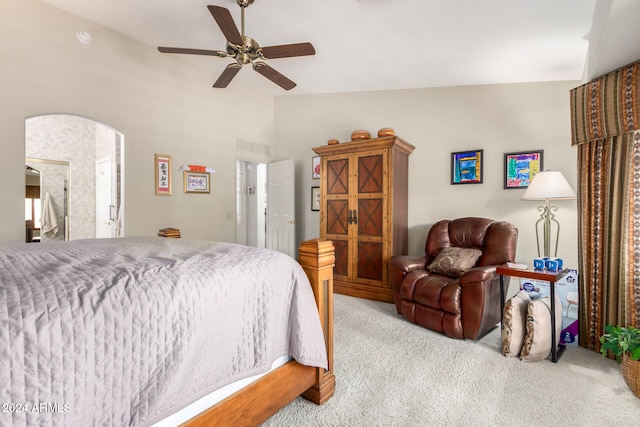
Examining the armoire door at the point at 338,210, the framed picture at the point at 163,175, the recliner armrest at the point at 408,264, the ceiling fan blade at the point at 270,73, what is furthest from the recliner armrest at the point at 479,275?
the framed picture at the point at 163,175

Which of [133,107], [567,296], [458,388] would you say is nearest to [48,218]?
[133,107]

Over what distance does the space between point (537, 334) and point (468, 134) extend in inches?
96.5

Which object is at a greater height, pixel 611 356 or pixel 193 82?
pixel 193 82

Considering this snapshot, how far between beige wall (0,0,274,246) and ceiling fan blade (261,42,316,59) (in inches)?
81.5

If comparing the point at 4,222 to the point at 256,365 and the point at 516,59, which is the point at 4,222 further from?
the point at 516,59

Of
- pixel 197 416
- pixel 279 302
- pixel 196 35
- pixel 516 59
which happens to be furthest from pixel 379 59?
pixel 197 416

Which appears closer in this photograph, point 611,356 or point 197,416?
point 197,416

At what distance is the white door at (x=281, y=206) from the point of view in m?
5.13

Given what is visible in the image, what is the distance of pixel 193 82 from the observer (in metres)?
4.30

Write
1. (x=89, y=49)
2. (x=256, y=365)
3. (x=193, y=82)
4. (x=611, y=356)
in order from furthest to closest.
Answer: (x=193, y=82) → (x=89, y=49) → (x=611, y=356) → (x=256, y=365)

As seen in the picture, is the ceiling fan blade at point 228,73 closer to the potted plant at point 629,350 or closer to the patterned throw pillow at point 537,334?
the patterned throw pillow at point 537,334

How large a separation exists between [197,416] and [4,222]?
9.91 feet

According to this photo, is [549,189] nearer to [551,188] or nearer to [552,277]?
[551,188]

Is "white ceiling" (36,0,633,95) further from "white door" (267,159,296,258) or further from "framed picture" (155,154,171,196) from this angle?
"white door" (267,159,296,258)
